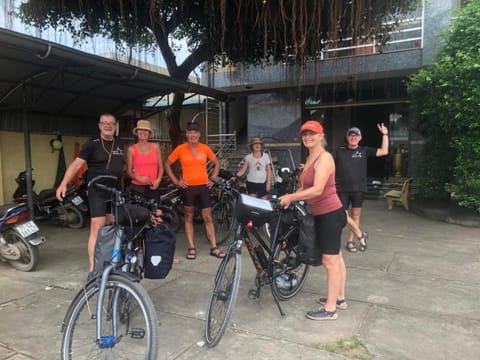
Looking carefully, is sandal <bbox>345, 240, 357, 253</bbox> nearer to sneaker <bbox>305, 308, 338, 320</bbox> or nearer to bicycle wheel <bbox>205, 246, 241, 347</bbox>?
sneaker <bbox>305, 308, 338, 320</bbox>

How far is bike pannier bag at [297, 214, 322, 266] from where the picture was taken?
10.6 ft

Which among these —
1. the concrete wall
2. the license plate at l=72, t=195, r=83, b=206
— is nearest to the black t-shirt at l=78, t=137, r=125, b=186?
the license plate at l=72, t=195, r=83, b=206

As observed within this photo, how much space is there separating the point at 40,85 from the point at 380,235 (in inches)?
252

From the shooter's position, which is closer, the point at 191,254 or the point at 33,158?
the point at 191,254

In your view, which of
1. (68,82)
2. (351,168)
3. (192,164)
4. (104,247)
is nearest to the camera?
(104,247)

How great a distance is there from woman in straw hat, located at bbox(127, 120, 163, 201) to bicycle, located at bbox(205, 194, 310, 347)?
5.84 feet

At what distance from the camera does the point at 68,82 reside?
23.6 ft

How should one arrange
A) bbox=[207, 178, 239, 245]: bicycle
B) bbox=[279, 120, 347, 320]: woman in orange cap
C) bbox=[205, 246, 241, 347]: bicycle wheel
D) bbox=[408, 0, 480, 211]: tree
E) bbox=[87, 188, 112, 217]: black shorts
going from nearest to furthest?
bbox=[205, 246, 241, 347]: bicycle wheel < bbox=[279, 120, 347, 320]: woman in orange cap < bbox=[87, 188, 112, 217]: black shorts < bbox=[207, 178, 239, 245]: bicycle < bbox=[408, 0, 480, 211]: tree

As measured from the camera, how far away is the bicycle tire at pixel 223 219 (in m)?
5.95

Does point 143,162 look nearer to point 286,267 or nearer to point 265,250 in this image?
point 265,250

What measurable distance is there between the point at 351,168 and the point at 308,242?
Answer: 2312mm

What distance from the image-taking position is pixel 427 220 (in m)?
7.67

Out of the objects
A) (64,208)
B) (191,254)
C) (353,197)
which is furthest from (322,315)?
(64,208)

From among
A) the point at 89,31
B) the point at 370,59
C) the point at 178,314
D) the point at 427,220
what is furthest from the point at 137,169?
the point at 370,59
